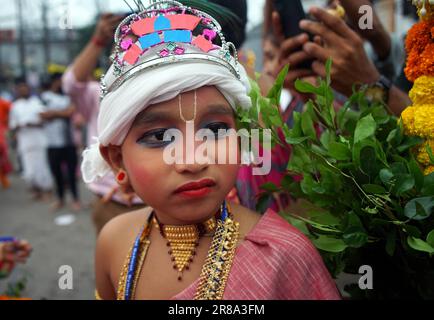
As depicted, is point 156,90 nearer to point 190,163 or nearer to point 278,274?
point 190,163

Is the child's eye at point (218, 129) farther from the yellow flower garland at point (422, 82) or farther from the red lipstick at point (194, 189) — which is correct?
the yellow flower garland at point (422, 82)

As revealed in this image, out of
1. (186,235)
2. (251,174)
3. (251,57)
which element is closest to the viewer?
(186,235)

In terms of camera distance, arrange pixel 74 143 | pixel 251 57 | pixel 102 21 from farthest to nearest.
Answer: pixel 74 143 < pixel 102 21 < pixel 251 57

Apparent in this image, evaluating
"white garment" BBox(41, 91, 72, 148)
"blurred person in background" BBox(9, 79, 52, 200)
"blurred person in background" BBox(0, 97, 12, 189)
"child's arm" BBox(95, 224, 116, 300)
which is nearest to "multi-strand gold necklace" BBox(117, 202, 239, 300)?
"child's arm" BBox(95, 224, 116, 300)

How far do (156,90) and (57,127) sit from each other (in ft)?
18.8

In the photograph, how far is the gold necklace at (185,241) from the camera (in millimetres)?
1192

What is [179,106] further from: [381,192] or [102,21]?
[102,21]

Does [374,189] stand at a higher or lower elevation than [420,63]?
lower

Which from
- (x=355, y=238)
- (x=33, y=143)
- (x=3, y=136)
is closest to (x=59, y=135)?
(x=33, y=143)

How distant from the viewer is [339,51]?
1.51 metres

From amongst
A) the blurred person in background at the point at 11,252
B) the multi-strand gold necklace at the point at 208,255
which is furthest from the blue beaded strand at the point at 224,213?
the blurred person in background at the point at 11,252
